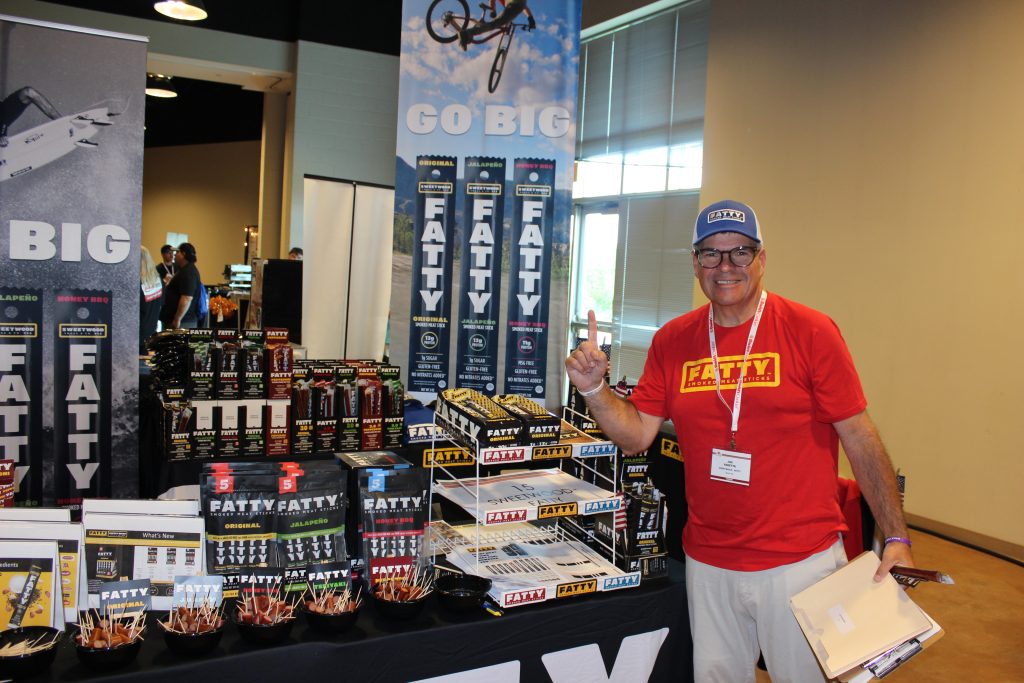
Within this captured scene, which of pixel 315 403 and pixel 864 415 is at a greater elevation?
pixel 864 415

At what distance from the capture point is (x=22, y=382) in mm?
3209

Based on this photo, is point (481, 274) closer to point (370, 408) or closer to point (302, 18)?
point (370, 408)

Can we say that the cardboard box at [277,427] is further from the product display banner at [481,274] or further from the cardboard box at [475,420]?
the cardboard box at [475,420]

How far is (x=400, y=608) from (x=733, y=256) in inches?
44.5

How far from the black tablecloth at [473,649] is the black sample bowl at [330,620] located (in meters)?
0.02

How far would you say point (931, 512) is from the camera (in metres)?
5.01

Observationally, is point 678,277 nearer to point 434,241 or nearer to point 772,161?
point 772,161

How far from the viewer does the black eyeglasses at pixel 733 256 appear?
192cm

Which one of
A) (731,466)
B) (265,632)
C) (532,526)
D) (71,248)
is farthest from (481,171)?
(265,632)

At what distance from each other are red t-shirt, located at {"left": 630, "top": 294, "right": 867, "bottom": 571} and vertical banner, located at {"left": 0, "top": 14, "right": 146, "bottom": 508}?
98.9 inches

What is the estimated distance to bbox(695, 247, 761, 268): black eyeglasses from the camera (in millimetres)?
1915

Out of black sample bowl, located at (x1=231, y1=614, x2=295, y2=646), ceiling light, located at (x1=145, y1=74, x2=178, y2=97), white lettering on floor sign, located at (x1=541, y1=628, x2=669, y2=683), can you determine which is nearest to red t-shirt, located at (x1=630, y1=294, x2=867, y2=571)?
white lettering on floor sign, located at (x1=541, y1=628, x2=669, y2=683)

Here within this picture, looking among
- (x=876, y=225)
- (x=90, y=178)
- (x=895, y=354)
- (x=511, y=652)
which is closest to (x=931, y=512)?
(x=895, y=354)

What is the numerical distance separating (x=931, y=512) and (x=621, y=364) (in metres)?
3.44
